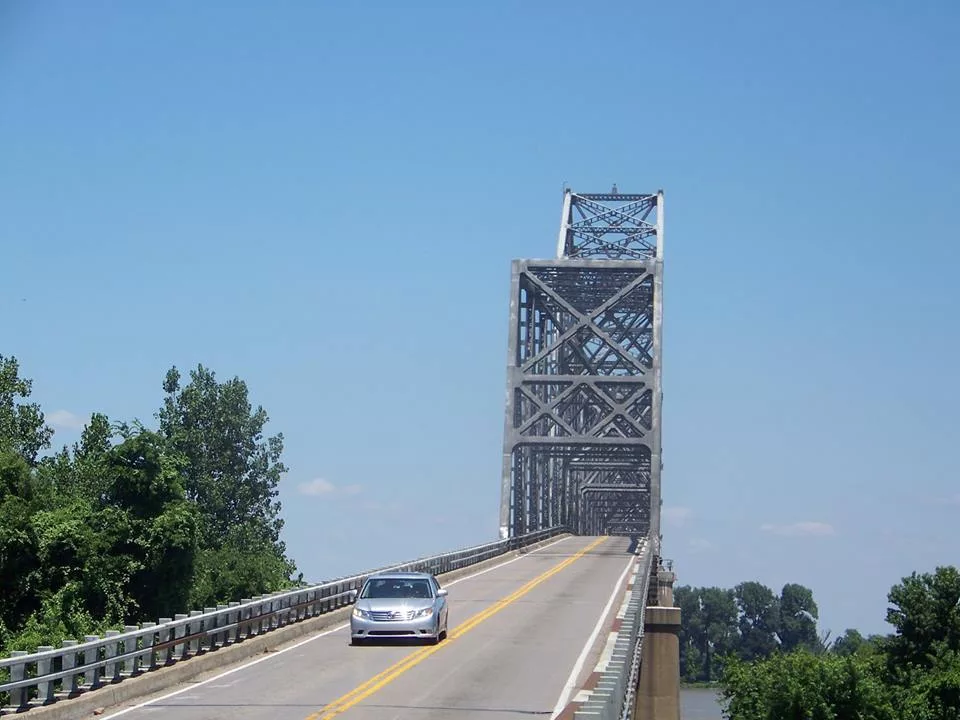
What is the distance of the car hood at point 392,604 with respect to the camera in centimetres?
2947

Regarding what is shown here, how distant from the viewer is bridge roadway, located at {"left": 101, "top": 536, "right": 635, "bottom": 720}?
2086 cm

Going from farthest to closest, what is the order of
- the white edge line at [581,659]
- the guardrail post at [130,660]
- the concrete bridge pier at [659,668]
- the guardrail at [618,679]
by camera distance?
the concrete bridge pier at [659,668]
the guardrail post at [130,660]
the white edge line at [581,659]
the guardrail at [618,679]

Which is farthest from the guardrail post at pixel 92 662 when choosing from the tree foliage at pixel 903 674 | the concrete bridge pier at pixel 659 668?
the tree foliage at pixel 903 674

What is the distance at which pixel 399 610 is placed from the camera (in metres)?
29.4

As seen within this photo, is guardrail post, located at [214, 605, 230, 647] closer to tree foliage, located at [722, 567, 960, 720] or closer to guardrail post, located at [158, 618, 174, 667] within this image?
guardrail post, located at [158, 618, 174, 667]

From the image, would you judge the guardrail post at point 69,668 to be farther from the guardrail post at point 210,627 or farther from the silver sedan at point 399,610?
the silver sedan at point 399,610

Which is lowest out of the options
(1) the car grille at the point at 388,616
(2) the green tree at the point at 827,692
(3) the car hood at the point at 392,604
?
(2) the green tree at the point at 827,692

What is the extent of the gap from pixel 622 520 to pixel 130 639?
12936 cm

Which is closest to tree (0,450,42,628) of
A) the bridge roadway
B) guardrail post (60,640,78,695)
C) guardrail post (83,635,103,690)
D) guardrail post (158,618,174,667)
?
the bridge roadway

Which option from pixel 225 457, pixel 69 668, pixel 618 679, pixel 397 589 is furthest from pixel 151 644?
pixel 225 457

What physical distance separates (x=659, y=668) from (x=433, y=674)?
52.2 ft

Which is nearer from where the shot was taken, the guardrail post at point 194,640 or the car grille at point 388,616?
the guardrail post at point 194,640

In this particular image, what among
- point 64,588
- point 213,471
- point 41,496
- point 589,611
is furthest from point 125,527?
point 213,471

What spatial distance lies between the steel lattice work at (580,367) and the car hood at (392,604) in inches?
1741
